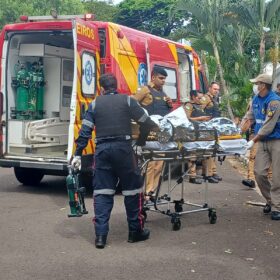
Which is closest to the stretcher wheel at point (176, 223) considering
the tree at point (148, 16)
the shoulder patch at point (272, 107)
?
the shoulder patch at point (272, 107)

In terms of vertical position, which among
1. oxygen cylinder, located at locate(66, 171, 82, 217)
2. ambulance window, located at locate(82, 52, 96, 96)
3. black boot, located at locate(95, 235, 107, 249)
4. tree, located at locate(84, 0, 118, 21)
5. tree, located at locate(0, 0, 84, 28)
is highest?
tree, located at locate(84, 0, 118, 21)

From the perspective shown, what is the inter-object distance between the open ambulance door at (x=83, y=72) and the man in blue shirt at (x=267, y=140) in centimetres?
244

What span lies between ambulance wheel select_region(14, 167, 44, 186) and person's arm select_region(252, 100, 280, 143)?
4278 millimetres

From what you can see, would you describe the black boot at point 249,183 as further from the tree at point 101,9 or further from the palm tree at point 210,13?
the tree at point 101,9

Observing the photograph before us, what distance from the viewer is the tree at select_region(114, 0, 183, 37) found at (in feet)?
142

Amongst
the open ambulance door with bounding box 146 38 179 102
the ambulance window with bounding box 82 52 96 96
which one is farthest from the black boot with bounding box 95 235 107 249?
the open ambulance door with bounding box 146 38 179 102

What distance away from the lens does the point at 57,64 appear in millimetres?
10102

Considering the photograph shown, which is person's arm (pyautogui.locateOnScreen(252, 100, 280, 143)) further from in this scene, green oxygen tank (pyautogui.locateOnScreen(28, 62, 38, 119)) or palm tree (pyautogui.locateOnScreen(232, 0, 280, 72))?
palm tree (pyautogui.locateOnScreen(232, 0, 280, 72))

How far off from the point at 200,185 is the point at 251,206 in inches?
85.1

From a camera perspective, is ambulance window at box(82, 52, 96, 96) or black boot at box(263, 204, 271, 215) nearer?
black boot at box(263, 204, 271, 215)

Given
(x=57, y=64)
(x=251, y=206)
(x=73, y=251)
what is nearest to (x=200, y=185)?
(x=251, y=206)

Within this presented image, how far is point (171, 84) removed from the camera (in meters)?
11.5

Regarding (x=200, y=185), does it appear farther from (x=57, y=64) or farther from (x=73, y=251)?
(x=73, y=251)

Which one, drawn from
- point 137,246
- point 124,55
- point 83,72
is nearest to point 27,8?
point 124,55
